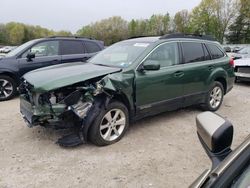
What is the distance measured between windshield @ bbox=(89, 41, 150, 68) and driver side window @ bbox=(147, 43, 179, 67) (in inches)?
8.4

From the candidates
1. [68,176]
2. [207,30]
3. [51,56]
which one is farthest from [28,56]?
[207,30]

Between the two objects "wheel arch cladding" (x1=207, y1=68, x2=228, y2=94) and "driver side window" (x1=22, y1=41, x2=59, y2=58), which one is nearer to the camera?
"wheel arch cladding" (x1=207, y1=68, x2=228, y2=94)

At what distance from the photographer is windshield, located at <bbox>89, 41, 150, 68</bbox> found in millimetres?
4691

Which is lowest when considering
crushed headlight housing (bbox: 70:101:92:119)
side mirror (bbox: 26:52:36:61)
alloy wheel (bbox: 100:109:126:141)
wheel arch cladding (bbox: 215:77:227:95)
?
alloy wheel (bbox: 100:109:126:141)

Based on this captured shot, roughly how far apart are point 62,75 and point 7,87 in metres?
3.66

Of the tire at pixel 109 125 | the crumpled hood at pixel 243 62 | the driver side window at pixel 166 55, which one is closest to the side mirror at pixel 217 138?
the tire at pixel 109 125

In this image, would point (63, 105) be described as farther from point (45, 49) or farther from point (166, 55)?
point (45, 49)

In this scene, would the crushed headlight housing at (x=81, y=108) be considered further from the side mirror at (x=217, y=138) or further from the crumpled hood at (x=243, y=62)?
the crumpled hood at (x=243, y=62)

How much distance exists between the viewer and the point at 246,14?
153ft

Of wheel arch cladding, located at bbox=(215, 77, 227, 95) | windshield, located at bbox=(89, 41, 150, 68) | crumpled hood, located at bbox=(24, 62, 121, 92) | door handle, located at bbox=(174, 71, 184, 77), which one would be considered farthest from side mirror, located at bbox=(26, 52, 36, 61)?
wheel arch cladding, located at bbox=(215, 77, 227, 95)

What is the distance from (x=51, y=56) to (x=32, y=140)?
→ 3.87m

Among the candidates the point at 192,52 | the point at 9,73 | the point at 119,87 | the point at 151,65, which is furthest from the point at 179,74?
the point at 9,73

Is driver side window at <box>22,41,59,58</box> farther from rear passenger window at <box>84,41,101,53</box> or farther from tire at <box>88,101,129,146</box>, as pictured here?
tire at <box>88,101,129,146</box>

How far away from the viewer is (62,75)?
415 cm
